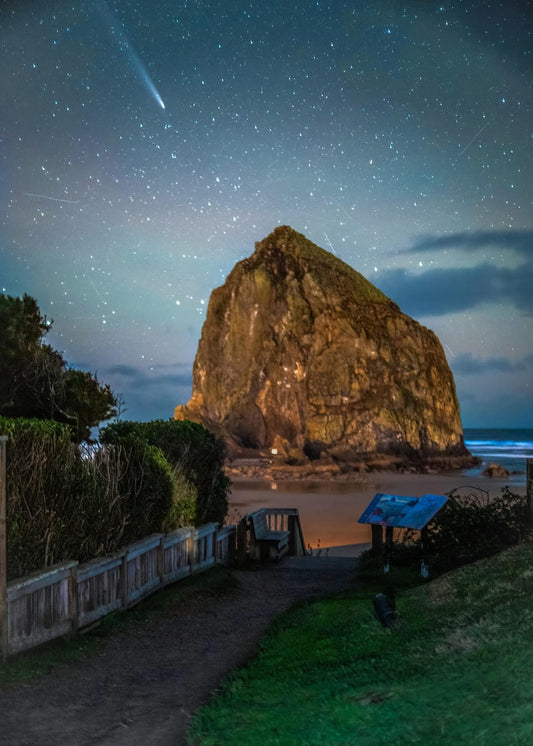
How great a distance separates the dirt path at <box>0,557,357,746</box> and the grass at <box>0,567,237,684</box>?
0.55 feet

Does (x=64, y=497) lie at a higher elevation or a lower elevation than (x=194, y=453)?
lower

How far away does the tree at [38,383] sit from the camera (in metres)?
23.7

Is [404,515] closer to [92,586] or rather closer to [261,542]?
[261,542]

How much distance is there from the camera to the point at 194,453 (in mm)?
16828

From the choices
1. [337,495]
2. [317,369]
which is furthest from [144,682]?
[317,369]

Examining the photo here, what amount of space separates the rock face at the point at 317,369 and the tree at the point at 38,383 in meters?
51.4

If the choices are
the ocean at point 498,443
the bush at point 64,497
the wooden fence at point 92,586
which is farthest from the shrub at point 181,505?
the ocean at point 498,443

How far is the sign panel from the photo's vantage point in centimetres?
1445

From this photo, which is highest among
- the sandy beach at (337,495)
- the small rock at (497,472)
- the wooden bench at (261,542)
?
the wooden bench at (261,542)

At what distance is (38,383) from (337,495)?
26.2m

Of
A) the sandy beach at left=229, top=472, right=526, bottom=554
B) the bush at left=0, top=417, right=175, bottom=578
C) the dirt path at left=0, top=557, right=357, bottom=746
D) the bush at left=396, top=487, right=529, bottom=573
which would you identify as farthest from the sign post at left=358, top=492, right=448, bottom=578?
the sandy beach at left=229, top=472, right=526, bottom=554

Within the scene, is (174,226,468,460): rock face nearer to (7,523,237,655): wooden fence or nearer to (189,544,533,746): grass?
(7,523,237,655): wooden fence

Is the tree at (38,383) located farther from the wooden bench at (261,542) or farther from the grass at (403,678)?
the grass at (403,678)

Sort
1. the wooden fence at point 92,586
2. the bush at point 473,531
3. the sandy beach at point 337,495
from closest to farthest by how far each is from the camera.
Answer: the wooden fence at point 92,586, the bush at point 473,531, the sandy beach at point 337,495
